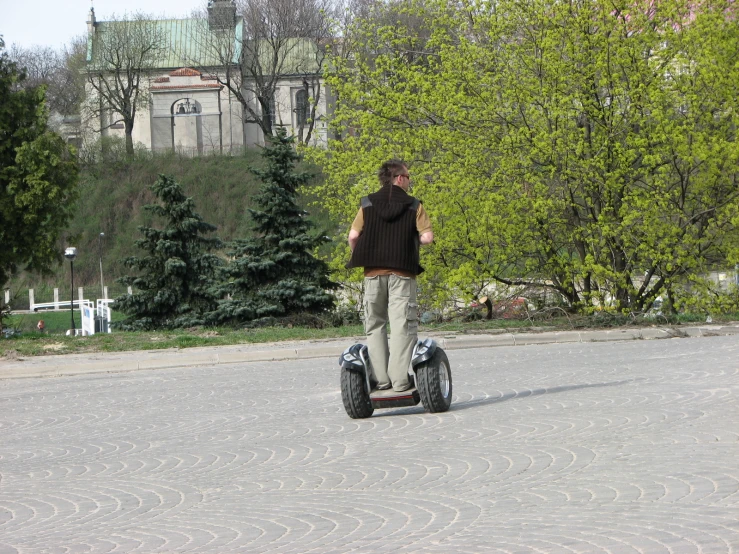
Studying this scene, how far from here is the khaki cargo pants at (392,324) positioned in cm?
920

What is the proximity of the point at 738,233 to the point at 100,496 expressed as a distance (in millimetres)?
17806

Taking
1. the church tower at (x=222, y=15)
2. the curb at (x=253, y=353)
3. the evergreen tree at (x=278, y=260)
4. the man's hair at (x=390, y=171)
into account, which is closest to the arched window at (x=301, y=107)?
the church tower at (x=222, y=15)

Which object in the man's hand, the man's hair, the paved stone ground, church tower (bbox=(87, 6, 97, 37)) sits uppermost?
church tower (bbox=(87, 6, 97, 37))

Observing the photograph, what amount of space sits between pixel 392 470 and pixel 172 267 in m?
25.3

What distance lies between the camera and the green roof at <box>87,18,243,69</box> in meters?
79.6

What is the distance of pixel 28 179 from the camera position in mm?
27469

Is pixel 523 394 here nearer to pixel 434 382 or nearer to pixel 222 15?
pixel 434 382

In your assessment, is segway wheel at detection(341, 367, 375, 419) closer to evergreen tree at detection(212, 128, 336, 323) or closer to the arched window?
evergreen tree at detection(212, 128, 336, 323)

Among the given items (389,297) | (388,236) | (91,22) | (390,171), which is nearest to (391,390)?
(389,297)

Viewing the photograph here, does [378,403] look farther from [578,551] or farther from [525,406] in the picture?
[578,551]

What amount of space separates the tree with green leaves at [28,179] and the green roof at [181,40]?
5102 centimetres

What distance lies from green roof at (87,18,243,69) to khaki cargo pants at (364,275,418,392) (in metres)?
71.0

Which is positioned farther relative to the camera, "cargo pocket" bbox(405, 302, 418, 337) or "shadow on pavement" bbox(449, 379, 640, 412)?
"shadow on pavement" bbox(449, 379, 640, 412)

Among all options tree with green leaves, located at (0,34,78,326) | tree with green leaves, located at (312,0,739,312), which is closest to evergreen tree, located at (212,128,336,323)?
tree with green leaves, located at (0,34,78,326)
